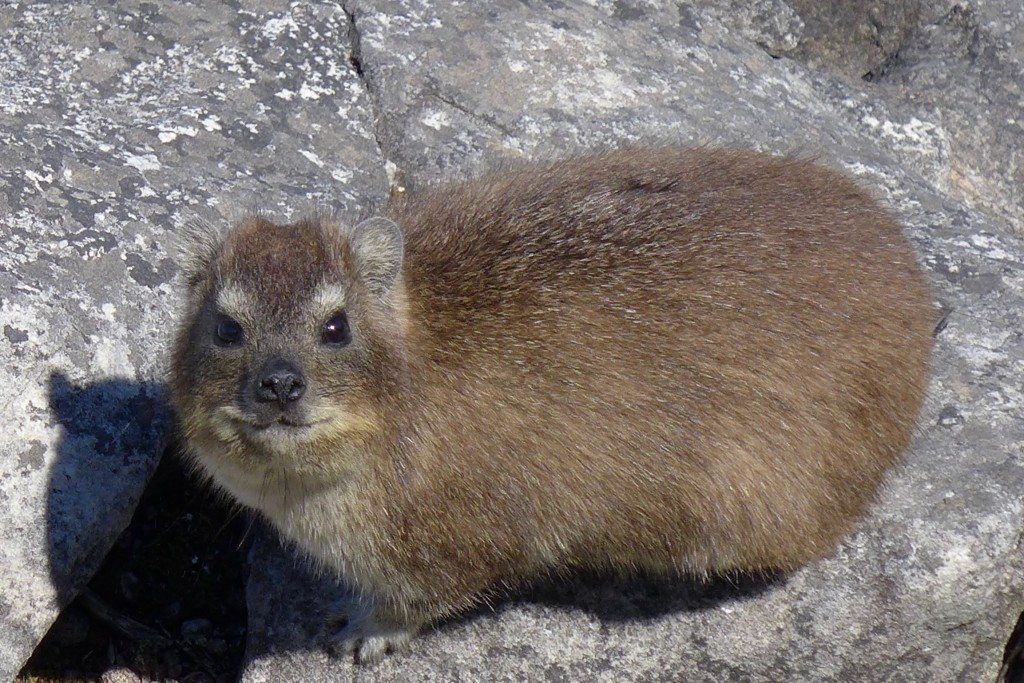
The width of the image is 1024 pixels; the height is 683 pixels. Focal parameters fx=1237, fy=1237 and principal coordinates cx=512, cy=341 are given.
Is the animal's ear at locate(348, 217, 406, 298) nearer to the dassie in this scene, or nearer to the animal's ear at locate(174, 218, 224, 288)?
the dassie

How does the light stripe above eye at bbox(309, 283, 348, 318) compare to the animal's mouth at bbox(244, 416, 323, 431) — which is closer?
the animal's mouth at bbox(244, 416, 323, 431)

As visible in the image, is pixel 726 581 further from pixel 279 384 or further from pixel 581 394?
pixel 279 384

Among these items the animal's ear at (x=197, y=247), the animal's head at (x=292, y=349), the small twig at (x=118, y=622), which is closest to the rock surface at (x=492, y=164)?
the small twig at (x=118, y=622)

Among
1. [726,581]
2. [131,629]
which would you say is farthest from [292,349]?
[726,581]

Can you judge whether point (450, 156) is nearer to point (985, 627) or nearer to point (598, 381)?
point (598, 381)

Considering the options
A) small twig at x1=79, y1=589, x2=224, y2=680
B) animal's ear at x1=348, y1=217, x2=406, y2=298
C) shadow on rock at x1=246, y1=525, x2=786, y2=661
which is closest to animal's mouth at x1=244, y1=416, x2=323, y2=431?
animal's ear at x1=348, y1=217, x2=406, y2=298

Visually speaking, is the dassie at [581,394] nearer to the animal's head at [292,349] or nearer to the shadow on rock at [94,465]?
the animal's head at [292,349]
